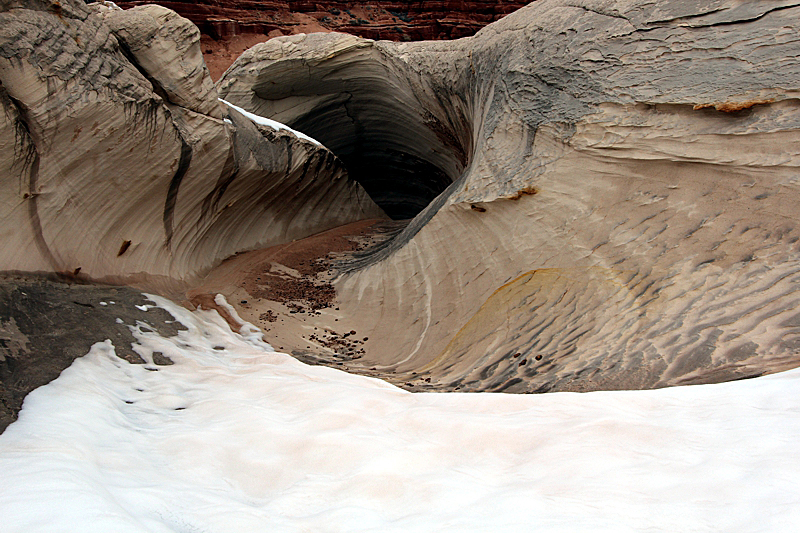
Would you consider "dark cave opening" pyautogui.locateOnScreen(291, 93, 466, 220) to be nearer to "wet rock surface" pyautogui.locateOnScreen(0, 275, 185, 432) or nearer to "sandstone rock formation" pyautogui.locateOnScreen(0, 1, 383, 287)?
"sandstone rock formation" pyautogui.locateOnScreen(0, 1, 383, 287)

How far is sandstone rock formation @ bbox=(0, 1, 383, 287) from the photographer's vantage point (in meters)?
3.53

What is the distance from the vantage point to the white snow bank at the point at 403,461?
1.44 metres

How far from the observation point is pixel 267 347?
13.6 ft

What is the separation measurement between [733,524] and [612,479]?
1.16 ft

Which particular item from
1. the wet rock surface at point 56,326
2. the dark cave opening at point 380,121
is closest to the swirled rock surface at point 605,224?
the wet rock surface at point 56,326

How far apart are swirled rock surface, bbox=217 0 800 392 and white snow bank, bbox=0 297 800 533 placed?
2.49 feet

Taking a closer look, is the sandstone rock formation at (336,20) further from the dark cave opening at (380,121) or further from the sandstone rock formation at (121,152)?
the sandstone rock formation at (121,152)

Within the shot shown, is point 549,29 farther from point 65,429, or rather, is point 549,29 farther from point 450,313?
point 65,429

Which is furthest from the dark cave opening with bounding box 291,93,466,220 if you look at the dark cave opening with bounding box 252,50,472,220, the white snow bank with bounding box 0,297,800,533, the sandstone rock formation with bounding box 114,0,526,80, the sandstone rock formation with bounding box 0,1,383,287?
the sandstone rock formation with bounding box 114,0,526,80

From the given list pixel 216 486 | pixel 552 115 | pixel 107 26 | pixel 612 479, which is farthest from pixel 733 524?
pixel 107 26

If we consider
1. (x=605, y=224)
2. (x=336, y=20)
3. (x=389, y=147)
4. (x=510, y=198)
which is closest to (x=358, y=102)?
(x=389, y=147)

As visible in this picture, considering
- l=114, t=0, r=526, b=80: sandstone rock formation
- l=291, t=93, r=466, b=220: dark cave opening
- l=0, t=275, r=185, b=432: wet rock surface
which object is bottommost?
l=0, t=275, r=185, b=432: wet rock surface

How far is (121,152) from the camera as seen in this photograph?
4129mm

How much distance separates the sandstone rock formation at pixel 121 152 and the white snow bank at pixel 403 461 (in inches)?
62.0
